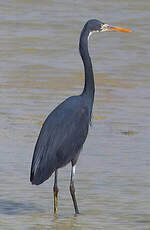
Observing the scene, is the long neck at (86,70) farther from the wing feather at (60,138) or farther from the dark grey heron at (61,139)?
the wing feather at (60,138)

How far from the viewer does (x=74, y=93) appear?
12141mm

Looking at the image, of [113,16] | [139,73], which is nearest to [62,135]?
[139,73]

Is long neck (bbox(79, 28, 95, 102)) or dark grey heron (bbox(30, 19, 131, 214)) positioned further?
long neck (bbox(79, 28, 95, 102))

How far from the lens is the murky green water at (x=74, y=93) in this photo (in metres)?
7.59

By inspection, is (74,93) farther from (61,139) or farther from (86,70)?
(61,139)

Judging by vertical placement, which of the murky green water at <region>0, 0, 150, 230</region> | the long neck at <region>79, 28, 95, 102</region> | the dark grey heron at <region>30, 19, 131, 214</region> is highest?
the long neck at <region>79, 28, 95, 102</region>

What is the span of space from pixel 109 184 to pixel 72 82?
15.4 feet

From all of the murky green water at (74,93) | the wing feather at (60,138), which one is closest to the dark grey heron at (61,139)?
the wing feather at (60,138)

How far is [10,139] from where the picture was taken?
986 cm

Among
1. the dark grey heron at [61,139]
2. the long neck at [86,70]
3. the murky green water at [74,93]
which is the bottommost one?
the murky green water at [74,93]

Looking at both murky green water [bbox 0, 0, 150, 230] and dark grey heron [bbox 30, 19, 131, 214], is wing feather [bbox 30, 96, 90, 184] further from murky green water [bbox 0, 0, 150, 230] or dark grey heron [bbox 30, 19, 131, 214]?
murky green water [bbox 0, 0, 150, 230]

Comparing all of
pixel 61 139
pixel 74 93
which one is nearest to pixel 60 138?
pixel 61 139

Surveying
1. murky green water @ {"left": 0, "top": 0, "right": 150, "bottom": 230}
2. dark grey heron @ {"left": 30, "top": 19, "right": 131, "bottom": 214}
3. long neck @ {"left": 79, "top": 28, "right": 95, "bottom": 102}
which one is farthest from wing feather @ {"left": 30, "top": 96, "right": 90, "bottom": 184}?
murky green water @ {"left": 0, "top": 0, "right": 150, "bottom": 230}

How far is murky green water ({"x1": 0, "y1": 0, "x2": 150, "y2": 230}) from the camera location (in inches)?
299
